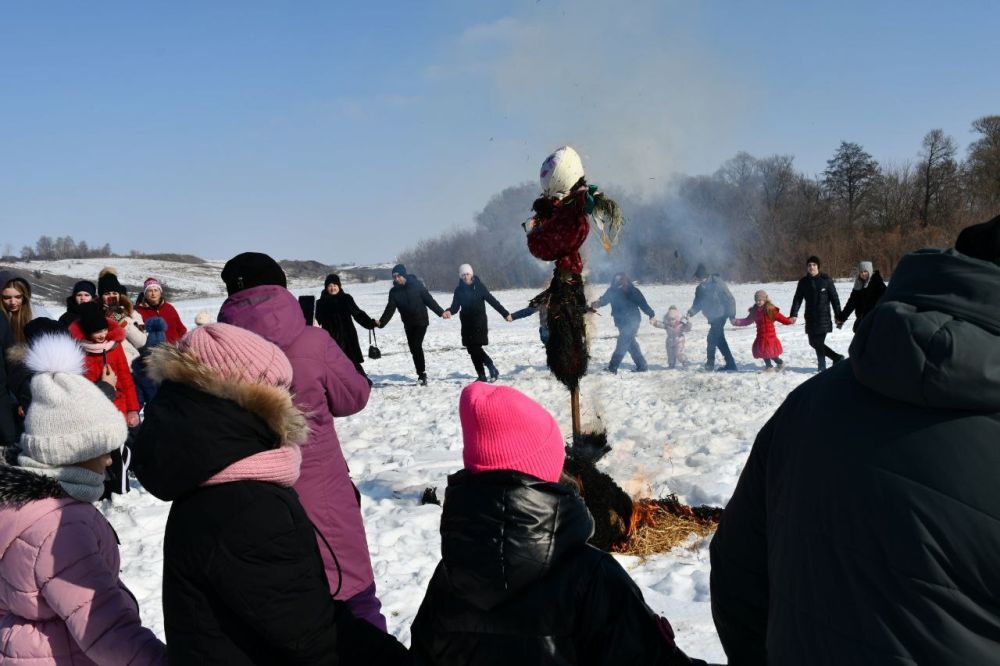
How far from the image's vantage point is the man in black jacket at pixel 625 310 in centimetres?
1142

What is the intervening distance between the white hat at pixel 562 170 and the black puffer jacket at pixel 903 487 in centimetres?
361

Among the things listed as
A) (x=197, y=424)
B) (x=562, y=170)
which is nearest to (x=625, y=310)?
(x=562, y=170)

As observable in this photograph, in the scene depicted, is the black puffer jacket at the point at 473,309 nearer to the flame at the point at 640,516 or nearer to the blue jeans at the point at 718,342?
the blue jeans at the point at 718,342

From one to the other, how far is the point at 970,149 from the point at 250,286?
4547 cm

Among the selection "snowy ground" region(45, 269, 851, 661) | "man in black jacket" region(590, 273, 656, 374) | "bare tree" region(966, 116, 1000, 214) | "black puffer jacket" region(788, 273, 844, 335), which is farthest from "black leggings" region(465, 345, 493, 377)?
"bare tree" region(966, 116, 1000, 214)

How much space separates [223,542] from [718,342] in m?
11.2

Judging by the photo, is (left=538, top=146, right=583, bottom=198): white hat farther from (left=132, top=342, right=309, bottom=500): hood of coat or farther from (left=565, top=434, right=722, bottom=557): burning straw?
(left=132, top=342, right=309, bottom=500): hood of coat

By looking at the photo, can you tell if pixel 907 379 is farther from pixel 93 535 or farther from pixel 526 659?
pixel 93 535

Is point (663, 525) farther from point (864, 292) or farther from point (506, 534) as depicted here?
point (864, 292)

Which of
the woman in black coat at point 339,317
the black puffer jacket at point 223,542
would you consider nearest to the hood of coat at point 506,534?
the black puffer jacket at point 223,542

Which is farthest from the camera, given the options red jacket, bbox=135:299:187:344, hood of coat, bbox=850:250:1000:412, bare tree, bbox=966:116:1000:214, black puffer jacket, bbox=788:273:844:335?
bare tree, bbox=966:116:1000:214

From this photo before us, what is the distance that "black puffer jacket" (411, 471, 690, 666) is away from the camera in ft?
5.11

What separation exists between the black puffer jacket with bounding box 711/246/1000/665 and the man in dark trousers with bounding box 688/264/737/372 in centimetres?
1078

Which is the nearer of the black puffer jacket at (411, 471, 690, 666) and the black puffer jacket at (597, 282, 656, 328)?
the black puffer jacket at (411, 471, 690, 666)
